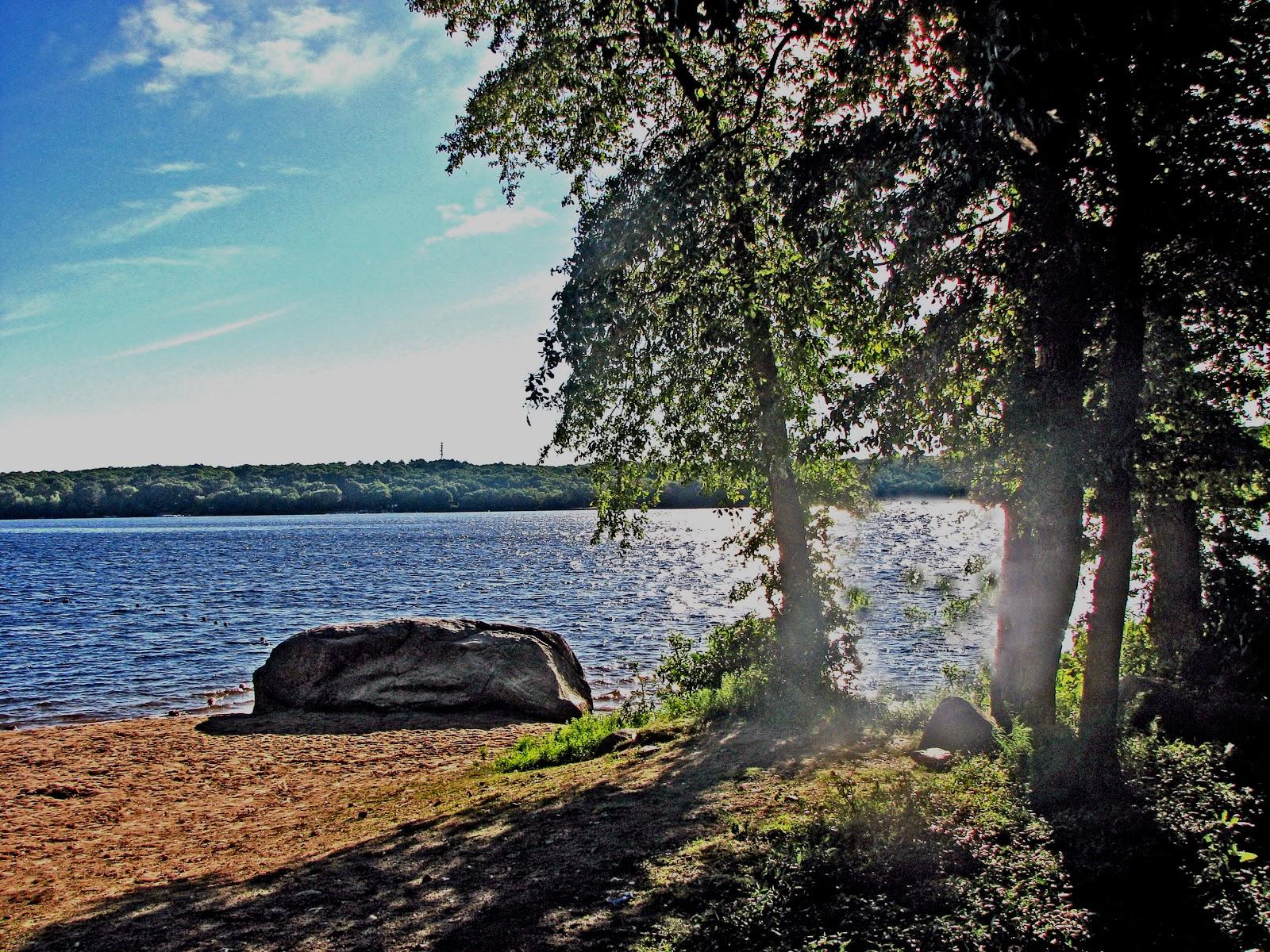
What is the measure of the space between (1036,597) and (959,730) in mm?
1736

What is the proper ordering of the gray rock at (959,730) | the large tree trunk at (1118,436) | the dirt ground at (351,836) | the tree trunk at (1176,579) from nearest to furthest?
the dirt ground at (351,836), the large tree trunk at (1118,436), the gray rock at (959,730), the tree trunk at (1176,579)

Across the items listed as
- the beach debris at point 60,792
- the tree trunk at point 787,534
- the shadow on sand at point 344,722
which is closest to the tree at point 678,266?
the tree trunk at point 787,534

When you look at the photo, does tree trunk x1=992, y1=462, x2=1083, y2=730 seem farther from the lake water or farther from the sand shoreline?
the sand shoreline

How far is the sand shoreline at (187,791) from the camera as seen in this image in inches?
342

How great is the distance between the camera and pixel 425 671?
17.8 meters

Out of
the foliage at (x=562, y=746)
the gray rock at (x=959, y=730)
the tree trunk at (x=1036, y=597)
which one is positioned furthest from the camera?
the foliage at (x=562, y=746)

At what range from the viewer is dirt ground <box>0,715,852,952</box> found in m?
6.29

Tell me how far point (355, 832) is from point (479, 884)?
127 inches

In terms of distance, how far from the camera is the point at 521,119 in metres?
14.1

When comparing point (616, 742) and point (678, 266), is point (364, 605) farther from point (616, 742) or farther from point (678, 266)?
point (678, 266)

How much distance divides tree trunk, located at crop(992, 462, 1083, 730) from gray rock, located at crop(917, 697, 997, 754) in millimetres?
432

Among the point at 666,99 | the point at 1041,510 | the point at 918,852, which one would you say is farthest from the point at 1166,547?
the point at 666,99

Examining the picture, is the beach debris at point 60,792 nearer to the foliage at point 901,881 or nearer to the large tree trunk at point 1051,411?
the foliage at point 901,881

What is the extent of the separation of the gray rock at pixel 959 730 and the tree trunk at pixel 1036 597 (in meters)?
0.43
